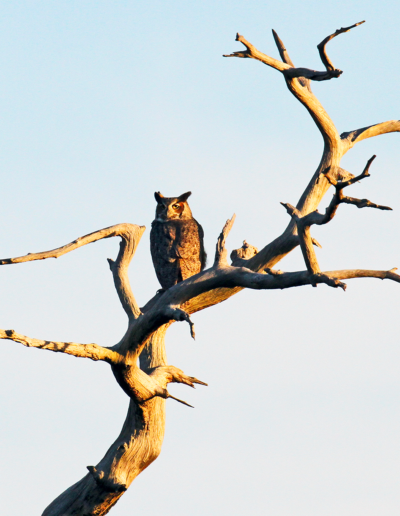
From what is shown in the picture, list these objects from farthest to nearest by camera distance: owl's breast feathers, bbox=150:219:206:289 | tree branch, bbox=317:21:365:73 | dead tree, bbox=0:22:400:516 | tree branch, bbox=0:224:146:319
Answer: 1. owl's breast feathers, bbox=150:219:206:289
2. tree branch, bbox=0:224:146:319
3. tree branch, bbox=317:21:365:73
4. dead tree, bbox=0:22:400:516

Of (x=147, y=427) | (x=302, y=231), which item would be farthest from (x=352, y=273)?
(x=147, y=427)

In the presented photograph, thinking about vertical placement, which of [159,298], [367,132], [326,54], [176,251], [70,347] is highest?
[326,54]

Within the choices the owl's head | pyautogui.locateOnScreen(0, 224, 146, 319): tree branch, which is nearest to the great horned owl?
the owl's head

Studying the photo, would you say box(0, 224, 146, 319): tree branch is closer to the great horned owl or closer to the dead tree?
the dead tree

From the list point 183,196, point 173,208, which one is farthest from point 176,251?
point 183,196

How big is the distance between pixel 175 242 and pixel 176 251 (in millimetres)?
135

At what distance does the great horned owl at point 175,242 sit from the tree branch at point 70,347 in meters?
2.00

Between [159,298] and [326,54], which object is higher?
[326,54]

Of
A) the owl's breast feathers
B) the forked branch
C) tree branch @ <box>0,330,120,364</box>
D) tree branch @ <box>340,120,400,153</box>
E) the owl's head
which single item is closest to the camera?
the forked branch

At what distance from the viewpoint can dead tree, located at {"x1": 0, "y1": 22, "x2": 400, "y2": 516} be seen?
6.32 meters

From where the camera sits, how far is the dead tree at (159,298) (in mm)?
6324

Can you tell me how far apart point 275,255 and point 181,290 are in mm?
1258

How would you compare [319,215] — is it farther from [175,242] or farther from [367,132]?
[175,242]

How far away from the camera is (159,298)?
716cm
